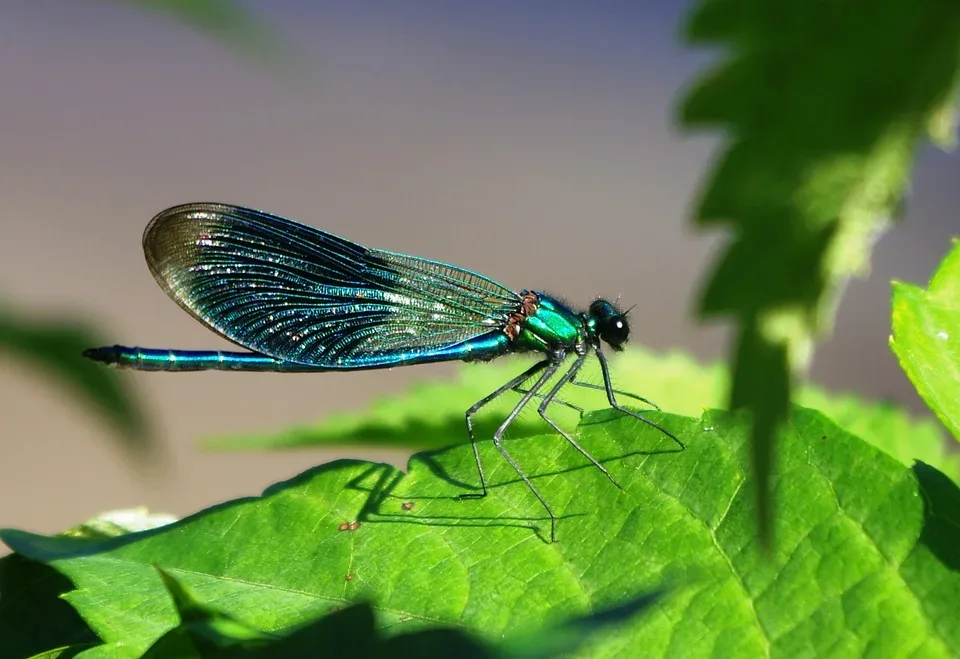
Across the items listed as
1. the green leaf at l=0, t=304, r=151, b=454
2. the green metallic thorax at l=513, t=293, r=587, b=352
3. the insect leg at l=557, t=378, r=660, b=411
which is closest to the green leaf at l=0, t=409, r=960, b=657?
the green leaf at l=0, t=304, r=151, b=454

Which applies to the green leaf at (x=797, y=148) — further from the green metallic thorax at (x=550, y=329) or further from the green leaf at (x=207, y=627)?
the green metallic thorax at (x=550, y=329)

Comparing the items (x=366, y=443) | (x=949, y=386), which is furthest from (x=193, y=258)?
(x=949, y=386)

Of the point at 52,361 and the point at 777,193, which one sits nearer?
the point at 777,193

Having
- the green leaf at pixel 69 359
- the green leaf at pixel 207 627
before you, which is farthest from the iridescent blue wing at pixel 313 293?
the green leaf at pixel 207 627

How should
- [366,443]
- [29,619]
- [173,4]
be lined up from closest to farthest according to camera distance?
[173,4] < [29,619] < [366,443]

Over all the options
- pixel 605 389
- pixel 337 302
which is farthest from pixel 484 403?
pixel 337 302

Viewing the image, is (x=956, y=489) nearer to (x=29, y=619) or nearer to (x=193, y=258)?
(x=29, y=619)

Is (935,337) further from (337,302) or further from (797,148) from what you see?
(337,302)
